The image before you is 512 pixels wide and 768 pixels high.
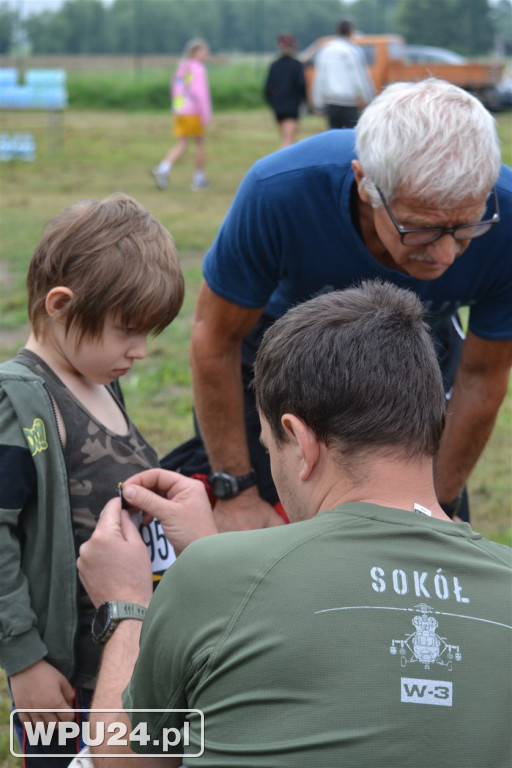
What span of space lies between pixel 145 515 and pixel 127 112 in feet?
81.5

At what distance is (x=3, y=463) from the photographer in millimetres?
1850

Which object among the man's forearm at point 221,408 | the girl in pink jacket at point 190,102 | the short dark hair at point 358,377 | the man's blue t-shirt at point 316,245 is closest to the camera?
the short dark hair at point 358,377

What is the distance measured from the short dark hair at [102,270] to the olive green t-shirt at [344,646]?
843mm

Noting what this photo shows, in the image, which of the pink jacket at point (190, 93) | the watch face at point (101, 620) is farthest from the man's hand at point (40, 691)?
the pink jacket at point (190, 93)

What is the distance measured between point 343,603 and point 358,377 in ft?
1.15

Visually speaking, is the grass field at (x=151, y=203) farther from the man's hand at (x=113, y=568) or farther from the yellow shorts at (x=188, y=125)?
the man's hand at (x=113, y=568)

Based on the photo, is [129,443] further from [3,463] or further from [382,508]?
[382,508]

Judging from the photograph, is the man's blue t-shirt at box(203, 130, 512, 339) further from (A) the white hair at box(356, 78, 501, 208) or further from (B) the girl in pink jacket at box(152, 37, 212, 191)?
→ (B) the girl in pink jacket at box(152, 37, 212, 191)

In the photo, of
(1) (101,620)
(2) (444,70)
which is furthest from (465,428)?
(2) (444,70)

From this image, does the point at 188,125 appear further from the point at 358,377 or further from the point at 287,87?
the point at 358,377

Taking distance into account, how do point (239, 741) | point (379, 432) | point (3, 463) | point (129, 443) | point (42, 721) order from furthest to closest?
point (129, 443) < point (42, 721) < point (3, 463) < point (379, 432) < point (239, 741)

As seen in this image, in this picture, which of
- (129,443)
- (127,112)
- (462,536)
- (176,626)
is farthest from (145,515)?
(127,112)

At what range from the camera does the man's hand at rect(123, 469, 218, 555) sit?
75.2 inches

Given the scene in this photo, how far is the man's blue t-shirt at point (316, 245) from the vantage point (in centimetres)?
248
